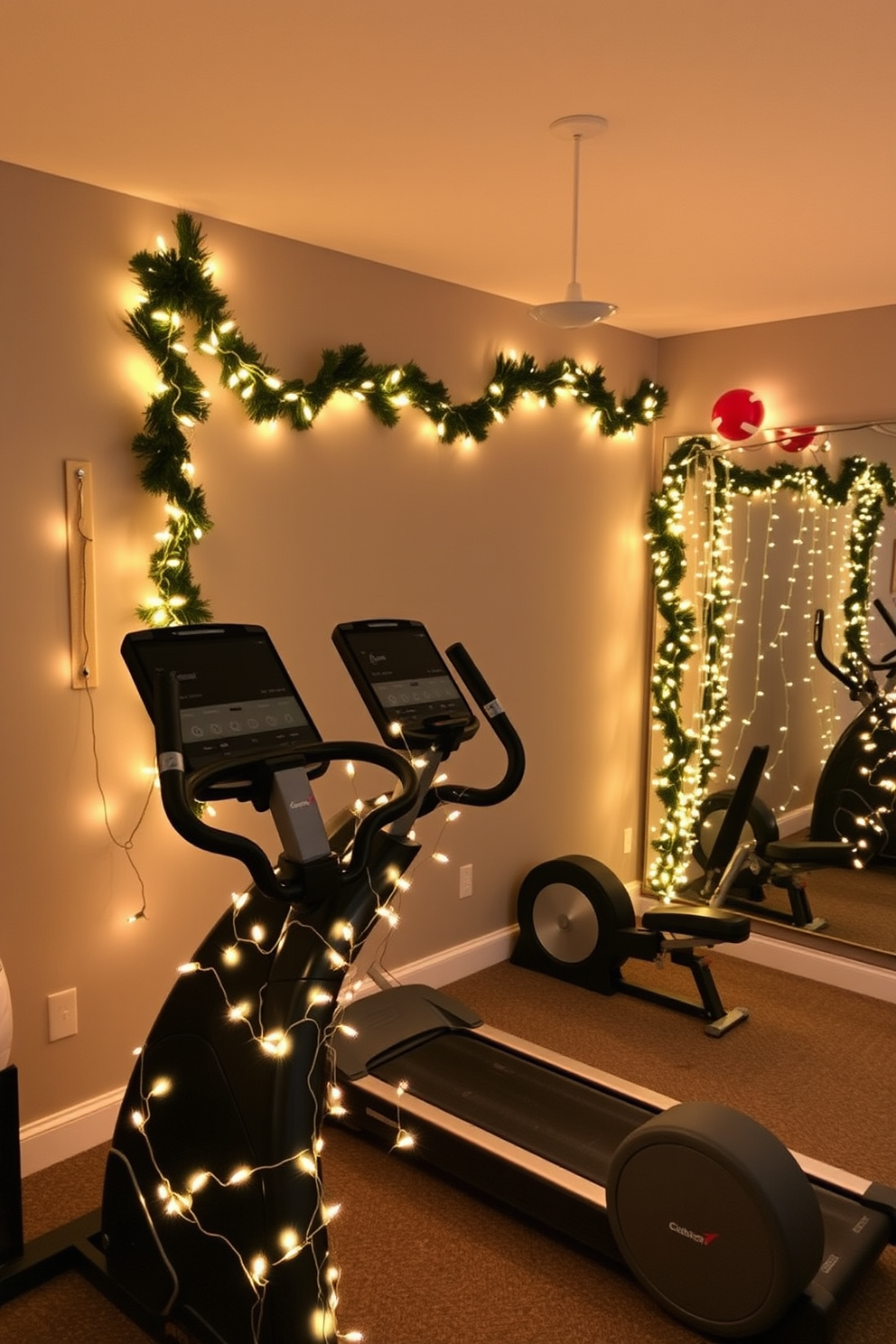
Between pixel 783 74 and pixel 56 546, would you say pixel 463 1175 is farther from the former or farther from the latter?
pixel 783 74

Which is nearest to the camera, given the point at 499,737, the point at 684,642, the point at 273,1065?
the point at 273,1065

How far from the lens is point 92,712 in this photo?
9.48ft

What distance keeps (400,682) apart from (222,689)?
49cm

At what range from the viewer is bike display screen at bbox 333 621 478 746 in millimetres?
2309

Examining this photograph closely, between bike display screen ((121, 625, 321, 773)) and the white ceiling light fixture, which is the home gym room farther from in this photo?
bike display screen ((121, 625, 321, 773))

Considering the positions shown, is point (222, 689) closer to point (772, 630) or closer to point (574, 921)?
point (574, 921)

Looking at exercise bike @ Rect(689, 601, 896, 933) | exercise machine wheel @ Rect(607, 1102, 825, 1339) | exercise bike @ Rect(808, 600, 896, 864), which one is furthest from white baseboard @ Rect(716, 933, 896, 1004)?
exercise machine wheel @ Rect(607, 1102, 825, 1339)

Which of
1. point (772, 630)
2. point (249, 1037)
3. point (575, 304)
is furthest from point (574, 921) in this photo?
point (575, 304)

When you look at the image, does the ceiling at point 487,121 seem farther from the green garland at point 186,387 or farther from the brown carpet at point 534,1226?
the brown carpet at point 534,1226

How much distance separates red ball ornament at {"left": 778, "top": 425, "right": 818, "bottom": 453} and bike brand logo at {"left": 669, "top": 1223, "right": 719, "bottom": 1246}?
9.50ft

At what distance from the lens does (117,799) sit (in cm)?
297

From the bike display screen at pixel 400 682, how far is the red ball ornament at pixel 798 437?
90.4 inches

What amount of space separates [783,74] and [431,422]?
1.84m

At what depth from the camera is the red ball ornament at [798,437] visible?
412cm
